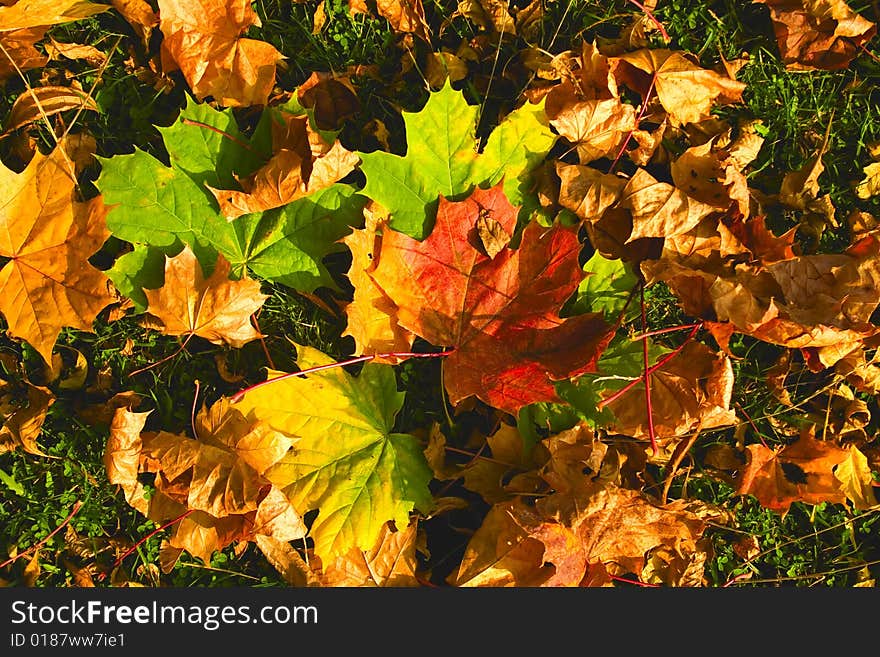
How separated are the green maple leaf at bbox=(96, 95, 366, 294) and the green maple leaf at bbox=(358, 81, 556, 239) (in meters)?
0.10

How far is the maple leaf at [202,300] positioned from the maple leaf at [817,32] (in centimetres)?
174

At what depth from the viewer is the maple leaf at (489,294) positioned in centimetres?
182

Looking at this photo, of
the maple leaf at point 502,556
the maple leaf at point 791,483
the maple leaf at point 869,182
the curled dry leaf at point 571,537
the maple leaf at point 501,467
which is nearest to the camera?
the curled dry leaf at point 571,537

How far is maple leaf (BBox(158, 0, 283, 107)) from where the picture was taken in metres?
1.94

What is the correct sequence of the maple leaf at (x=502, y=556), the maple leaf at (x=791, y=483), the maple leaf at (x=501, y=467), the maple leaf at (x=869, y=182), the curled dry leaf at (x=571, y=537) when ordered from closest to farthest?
the curled dry leaf at (x=571, y=537) → the maple leaf at (x=502, y=556) → the maple leaf at (x=501, y=467) → the maple leaf at (x=791, y=483) → the maple leaf at (x=869, y=182)

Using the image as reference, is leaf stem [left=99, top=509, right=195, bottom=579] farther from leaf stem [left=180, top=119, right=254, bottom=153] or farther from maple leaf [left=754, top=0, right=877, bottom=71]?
maple leaf [left=754, top=0, right=877, bottom=71]

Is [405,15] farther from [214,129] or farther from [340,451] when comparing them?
[340,451]

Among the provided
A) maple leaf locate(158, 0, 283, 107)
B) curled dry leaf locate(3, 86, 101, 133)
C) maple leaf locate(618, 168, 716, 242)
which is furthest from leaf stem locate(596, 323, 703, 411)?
curled dry leaf locate(3, 86, 101, 133)

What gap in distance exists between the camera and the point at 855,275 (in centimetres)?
202

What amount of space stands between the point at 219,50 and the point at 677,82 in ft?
4.20

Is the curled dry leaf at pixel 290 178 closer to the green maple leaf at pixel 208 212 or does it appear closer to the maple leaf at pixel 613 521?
the green maple leaf at pixel 208 212

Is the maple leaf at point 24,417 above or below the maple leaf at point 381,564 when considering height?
above

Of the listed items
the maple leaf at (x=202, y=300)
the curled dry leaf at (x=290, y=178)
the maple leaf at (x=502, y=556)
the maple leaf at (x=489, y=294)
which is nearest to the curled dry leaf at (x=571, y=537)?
the maple leaf at (x=502, y=556)

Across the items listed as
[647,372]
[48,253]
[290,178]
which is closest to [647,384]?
[647,372]
